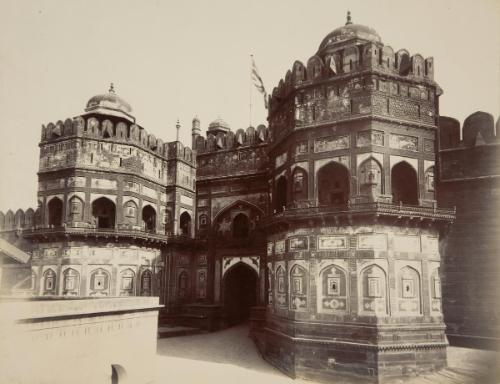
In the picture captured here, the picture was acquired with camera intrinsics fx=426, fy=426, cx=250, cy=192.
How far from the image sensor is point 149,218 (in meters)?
21.4

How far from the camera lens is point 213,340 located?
60.2ft

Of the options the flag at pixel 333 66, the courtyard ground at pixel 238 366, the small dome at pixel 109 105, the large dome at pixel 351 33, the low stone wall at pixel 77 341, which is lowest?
the courtyard ground at pixel 238 366

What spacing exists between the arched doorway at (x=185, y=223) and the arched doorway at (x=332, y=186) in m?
8.82

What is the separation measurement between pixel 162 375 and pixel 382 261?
25.3 feet

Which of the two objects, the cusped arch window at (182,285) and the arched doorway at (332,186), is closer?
the arched doorway at (332,186)

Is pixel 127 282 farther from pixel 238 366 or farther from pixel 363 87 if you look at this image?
pixel 363 87

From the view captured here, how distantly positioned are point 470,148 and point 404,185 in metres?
3.36

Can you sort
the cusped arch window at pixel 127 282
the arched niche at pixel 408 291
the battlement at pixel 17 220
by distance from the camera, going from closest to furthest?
the arched niche at pixel 408 291 → the cusped arch window at pixel 127 282 → the battlement at pixel 17 220

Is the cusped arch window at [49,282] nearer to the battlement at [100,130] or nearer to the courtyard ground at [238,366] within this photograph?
the courtyard ground at [238,366]

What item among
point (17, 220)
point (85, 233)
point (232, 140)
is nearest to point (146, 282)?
point (85, 233)

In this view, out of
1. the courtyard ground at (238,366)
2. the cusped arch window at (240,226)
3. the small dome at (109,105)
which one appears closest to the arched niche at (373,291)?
the courtyard ground at (238,366)

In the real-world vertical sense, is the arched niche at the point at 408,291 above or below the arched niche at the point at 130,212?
below

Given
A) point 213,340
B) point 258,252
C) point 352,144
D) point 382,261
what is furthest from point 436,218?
point 213,340

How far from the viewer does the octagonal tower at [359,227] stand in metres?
13.0
